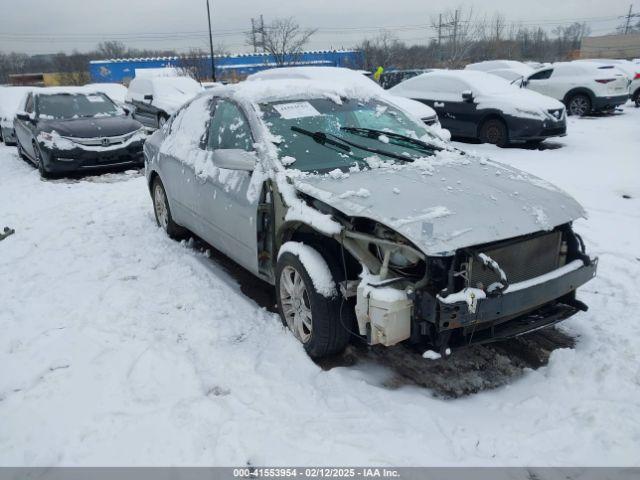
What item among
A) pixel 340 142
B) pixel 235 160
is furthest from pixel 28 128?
pixel 340 142

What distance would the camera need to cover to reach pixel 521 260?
304 cm

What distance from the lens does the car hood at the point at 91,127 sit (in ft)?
30.3

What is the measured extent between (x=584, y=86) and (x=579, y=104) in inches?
21.1

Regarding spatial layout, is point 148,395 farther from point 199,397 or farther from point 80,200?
point 80,200

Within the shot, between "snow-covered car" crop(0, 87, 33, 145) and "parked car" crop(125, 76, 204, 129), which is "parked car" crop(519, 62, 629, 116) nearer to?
"parked car" crop(125, 76, 204, 129)

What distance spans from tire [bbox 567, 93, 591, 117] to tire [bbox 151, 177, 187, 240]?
1371 cm

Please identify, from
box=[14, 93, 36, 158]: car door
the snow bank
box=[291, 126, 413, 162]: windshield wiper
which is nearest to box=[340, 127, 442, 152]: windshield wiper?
box=[291, 126, 413, 162]: windshield wiper

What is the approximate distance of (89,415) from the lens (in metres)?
2.89

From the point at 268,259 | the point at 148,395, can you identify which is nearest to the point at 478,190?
the point at 268,259

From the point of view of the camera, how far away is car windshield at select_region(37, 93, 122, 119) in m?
10.1

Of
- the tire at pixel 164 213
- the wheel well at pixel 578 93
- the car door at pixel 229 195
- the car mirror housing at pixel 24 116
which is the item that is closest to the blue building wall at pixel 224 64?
the wheel well at pixel 578 93

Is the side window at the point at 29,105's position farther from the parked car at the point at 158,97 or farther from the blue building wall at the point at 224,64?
the blue building wall at the point at 224,64

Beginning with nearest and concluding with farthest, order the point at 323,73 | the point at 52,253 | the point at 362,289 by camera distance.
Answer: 1. the point at 362,289
2. the point at 52,253
3. the point at 323,73

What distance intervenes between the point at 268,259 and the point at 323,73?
8.03 m
